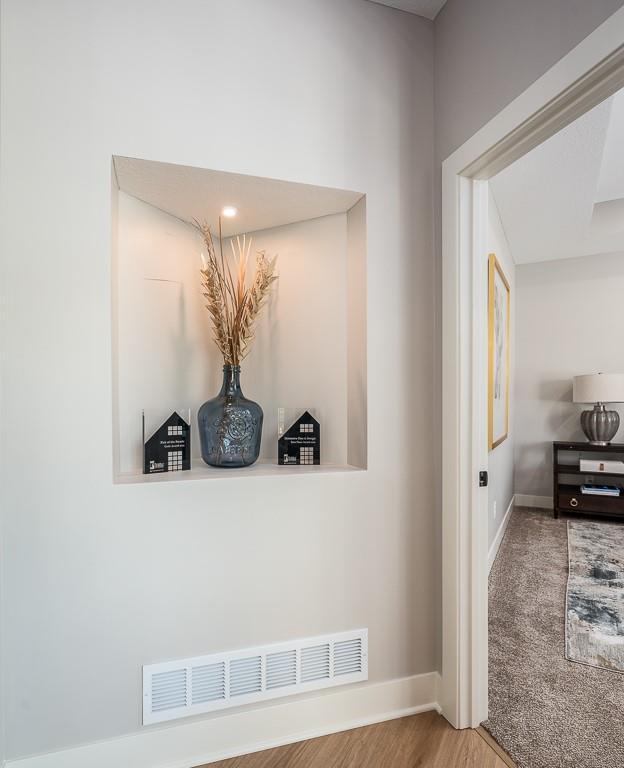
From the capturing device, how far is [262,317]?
2.19 m

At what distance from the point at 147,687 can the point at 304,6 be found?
233 centimetres

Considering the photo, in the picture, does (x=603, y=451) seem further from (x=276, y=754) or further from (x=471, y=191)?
(x=276, y=754)

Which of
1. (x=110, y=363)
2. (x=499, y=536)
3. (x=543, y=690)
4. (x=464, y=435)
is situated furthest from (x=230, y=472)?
(x=499, y=536)

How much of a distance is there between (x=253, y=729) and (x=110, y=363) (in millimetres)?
1297

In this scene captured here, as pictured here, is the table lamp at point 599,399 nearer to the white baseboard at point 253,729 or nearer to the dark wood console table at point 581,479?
the dark wood console table at point 581,479

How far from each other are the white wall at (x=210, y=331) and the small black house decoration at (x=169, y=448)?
119 mm

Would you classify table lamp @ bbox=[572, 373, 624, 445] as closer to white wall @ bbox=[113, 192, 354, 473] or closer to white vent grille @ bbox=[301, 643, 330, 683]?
white wall @ bbox=[113, 192, 354, 473]

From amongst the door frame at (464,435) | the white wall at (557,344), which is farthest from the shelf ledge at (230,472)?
the white wall at (557,344)

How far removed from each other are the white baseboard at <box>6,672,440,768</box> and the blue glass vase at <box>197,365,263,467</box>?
853mm

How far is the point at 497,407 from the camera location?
3529 millimetres

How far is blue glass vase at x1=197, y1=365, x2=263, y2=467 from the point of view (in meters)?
1.87

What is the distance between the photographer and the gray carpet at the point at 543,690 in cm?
163

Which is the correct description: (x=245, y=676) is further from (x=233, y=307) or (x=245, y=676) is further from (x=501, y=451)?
(x=501, y=451)

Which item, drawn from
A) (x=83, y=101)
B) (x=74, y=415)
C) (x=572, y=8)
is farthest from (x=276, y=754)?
(x=572, y=8)
